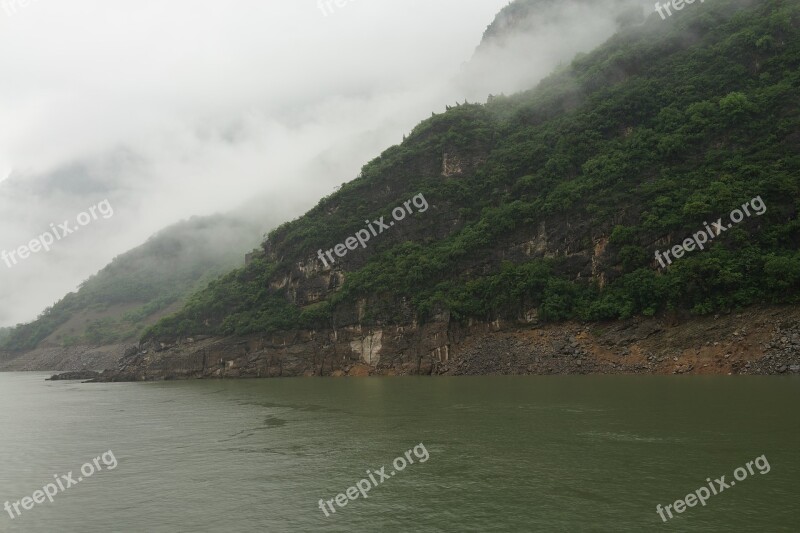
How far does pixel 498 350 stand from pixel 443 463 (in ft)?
157

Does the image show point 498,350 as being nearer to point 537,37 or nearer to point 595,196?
point 595,196

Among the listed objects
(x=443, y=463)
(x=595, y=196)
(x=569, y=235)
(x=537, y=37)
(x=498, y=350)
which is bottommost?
(x=498, y=350)

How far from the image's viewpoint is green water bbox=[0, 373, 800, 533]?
1509cm

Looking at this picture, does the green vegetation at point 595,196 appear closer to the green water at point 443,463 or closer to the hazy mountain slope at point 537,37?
the green water at point 443,463

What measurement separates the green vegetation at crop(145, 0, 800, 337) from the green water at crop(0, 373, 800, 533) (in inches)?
879

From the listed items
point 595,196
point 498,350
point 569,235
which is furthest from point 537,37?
point 498,350

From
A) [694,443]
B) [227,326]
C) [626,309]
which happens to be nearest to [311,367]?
[227,326]

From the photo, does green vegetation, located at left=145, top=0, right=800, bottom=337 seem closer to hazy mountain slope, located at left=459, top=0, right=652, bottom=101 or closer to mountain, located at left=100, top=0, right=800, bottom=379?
mountain, located at left=100, top=0, right=800, bottom=379

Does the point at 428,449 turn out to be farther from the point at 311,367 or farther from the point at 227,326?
the point at 227,326

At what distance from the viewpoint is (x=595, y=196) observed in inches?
2896

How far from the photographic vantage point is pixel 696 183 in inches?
2552

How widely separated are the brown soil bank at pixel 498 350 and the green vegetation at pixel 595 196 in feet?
7.52

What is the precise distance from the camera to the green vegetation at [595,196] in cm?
5841

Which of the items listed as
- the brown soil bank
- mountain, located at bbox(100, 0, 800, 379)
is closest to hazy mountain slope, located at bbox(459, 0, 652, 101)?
mountain, located at bbox(100, 0, 800, 379)
